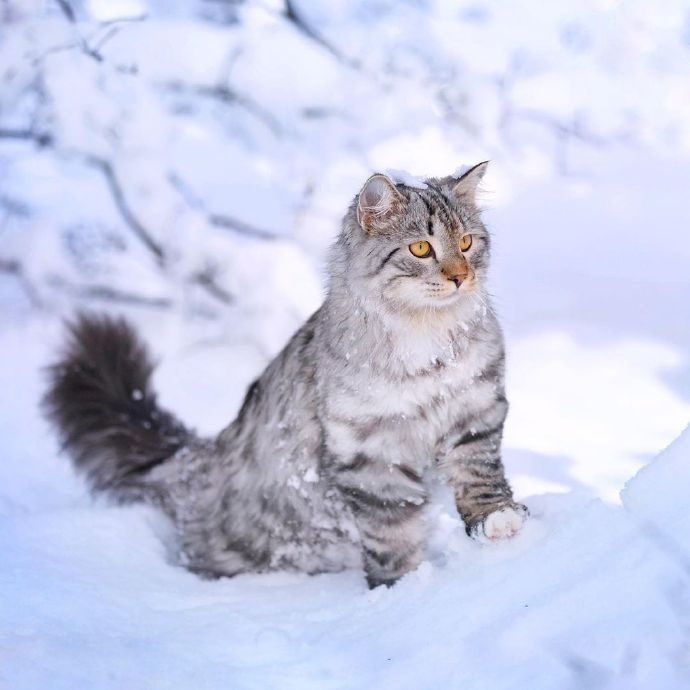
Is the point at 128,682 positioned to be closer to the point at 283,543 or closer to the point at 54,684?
the point at 54,684

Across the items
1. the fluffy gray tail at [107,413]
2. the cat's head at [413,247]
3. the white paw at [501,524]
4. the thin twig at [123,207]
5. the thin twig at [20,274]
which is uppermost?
the cat's head at [413,247]

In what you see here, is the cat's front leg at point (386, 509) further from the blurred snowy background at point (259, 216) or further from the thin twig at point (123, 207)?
the thin twig at point (123, 207)

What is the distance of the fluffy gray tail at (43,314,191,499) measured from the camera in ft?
8.98

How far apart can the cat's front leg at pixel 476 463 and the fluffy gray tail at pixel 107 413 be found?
0.98 meters

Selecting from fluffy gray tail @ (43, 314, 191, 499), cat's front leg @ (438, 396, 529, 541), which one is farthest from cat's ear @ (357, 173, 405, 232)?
fluffy gray tail @ (43, 314, 191, 499)

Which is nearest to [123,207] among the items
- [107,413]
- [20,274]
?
[20,274]

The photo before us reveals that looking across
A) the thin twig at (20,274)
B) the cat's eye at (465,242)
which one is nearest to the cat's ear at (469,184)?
the cat's eye at (465,242)

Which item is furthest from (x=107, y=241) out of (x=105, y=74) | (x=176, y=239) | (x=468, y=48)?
(x=468, y=48)

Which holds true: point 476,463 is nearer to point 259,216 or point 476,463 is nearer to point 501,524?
point 501,524

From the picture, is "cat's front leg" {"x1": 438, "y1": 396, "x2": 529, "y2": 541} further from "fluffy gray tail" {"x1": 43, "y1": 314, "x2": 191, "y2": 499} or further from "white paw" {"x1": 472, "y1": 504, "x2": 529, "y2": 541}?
"fluffy gray tail" {"x1": 43, "y1": 314, "x2": 191, "y2": 499}

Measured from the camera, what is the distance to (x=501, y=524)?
2.05m

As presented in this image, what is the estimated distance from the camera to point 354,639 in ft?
6.07

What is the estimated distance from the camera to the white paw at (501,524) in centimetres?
204

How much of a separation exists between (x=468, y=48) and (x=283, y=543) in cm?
280
